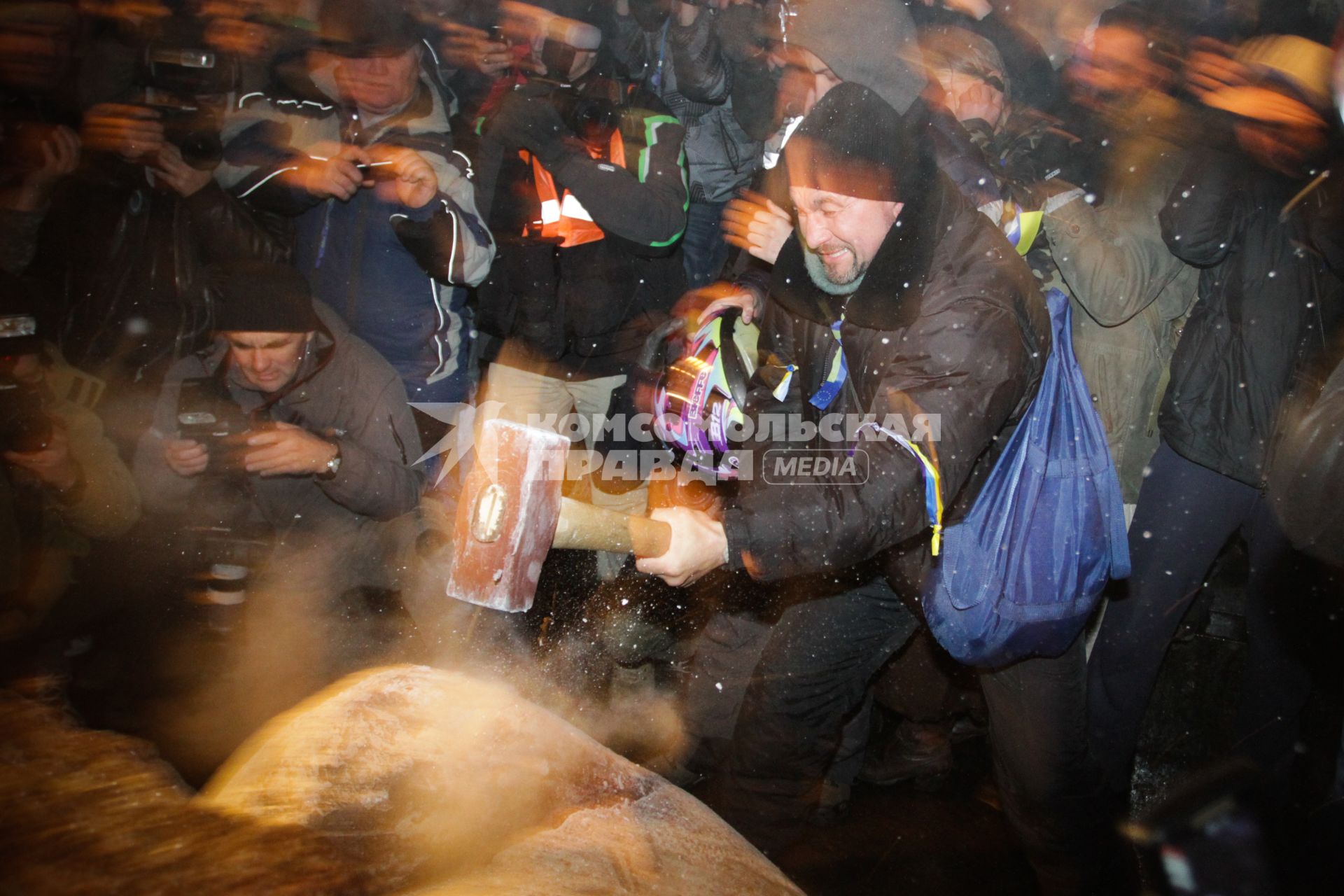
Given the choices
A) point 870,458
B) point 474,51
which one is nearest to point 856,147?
point 870,458

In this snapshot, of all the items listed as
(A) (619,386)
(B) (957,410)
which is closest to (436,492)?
(A) (619,386)

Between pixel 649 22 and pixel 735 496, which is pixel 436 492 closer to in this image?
pixel 735 496

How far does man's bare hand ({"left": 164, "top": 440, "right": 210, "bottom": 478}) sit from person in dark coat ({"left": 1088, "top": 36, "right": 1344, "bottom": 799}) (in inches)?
153

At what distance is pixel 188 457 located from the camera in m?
3.49

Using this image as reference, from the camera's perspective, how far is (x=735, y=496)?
12.3ft

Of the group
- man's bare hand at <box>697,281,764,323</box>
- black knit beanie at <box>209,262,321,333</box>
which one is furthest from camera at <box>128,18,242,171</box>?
man's bare hand at <box>697,281,764,323</box>

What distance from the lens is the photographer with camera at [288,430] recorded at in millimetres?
3496

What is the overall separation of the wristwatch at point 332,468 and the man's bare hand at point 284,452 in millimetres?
17

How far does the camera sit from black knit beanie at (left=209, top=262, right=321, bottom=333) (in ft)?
11.4

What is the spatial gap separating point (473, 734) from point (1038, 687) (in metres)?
1.84

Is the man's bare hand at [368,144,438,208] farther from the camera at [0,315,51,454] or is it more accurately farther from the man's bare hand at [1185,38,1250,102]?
the man's bare hand at [1185,38,1250,102]

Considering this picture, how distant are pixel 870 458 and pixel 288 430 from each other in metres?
2.50

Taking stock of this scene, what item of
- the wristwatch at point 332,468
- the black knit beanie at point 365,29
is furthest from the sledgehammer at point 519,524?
the black knit beanie at point 365,29

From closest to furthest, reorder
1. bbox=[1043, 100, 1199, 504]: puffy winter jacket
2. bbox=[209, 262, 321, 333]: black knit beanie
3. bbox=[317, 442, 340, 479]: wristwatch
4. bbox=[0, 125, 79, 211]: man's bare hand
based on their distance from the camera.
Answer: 1. bbox=[1043, 100, 1199, 504]: puffy winter jacket
2. bbox=[209, 262, 321, 333]: black knit beanie
3. bbox=[317, 442, 340, 479]: wristwatch
4. bbox=[0, 125, 79, 211]: man's bare hand
